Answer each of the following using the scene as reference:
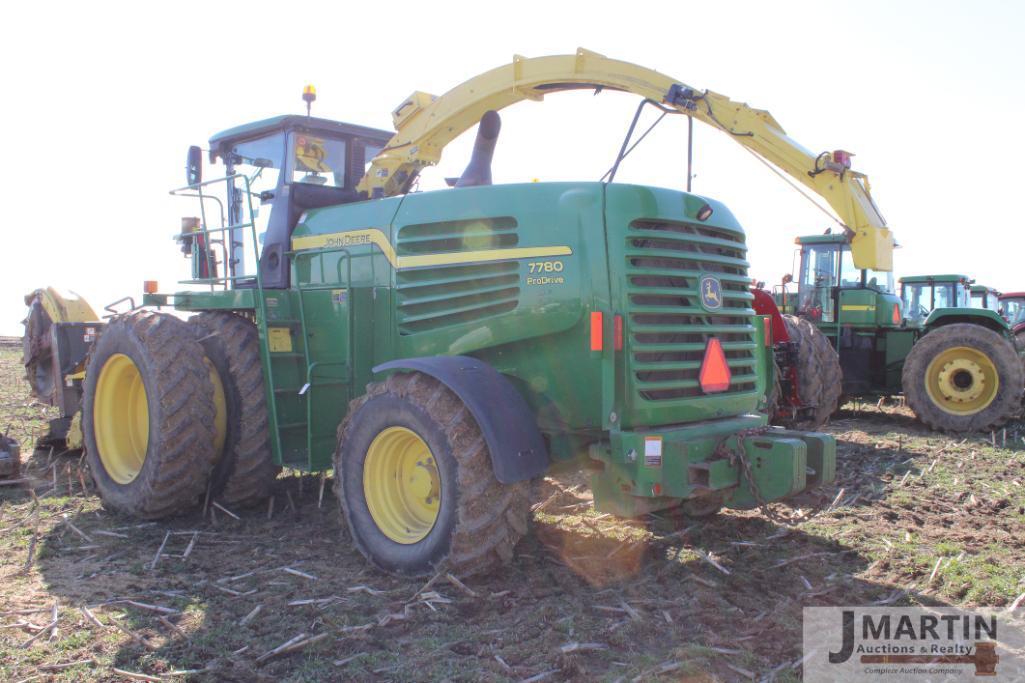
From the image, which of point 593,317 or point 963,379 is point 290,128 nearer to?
point 593,317

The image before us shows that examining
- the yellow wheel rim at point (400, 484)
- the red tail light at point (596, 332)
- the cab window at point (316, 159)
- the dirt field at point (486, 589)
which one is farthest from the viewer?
the cab window at point (316, 159)

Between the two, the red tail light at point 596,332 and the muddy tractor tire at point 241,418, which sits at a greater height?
the red tail light at point 596,332

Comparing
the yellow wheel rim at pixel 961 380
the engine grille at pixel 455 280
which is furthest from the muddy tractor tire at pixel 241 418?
the yellow wheel rim at pixel 961 380

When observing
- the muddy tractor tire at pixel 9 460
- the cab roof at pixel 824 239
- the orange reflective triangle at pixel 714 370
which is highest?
the cab roof at pixel 824 239

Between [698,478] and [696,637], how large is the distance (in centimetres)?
92

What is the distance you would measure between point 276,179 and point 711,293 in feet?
11.6

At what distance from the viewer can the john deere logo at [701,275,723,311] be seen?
4.96 meters

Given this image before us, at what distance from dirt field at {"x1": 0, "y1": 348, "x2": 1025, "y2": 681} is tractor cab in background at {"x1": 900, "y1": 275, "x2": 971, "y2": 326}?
7.56 metres

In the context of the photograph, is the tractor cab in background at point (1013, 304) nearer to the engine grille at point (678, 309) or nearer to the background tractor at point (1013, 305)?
the background tractor at point (1013, 305)

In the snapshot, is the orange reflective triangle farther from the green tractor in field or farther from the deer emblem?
the green tractor in field

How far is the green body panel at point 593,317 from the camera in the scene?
4.58 m

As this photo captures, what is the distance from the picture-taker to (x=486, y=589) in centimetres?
454

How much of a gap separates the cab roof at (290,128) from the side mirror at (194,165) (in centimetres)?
30

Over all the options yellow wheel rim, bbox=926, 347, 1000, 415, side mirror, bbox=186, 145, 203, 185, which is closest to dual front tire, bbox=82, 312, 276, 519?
side mirror, bbox=186, 145, 203, 185
